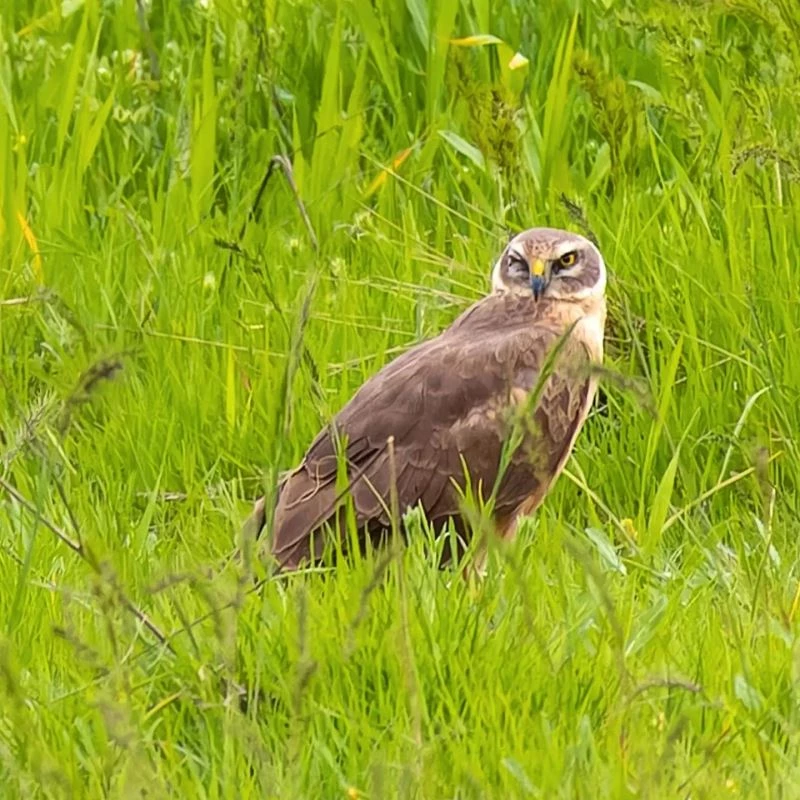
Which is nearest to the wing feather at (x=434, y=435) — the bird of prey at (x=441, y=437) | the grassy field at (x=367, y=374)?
the bird of prey at (x=441, y=437)

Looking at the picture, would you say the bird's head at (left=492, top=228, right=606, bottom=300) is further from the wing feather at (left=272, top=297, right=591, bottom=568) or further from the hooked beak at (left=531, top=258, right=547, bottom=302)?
the wing feather at (left=272, top=297, right=591, bottom=568)

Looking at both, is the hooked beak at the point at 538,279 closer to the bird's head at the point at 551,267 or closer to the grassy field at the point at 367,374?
the bird's head at the point at 551,267

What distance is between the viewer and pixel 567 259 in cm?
534

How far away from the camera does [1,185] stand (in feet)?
19.8

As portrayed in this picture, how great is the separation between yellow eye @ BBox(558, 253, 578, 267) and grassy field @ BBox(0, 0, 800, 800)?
0.17 m

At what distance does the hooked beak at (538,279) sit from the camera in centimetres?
527

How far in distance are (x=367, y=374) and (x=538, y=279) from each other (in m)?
0.54

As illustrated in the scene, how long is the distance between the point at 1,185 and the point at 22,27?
5.05ft

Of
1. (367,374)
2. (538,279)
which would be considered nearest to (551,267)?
(538,279)

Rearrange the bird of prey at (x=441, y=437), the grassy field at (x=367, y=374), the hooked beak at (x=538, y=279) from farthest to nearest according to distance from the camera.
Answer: the hooked beak at (x=538, y=279)
the bird of prey at (x=441, y=437)
the grassy field at (x=367, y=374)

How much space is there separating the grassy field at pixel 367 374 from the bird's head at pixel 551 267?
0.39 ft

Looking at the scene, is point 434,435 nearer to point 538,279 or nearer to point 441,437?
point 441,437

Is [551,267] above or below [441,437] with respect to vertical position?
above

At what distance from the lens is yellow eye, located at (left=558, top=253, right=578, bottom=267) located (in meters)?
5.32
